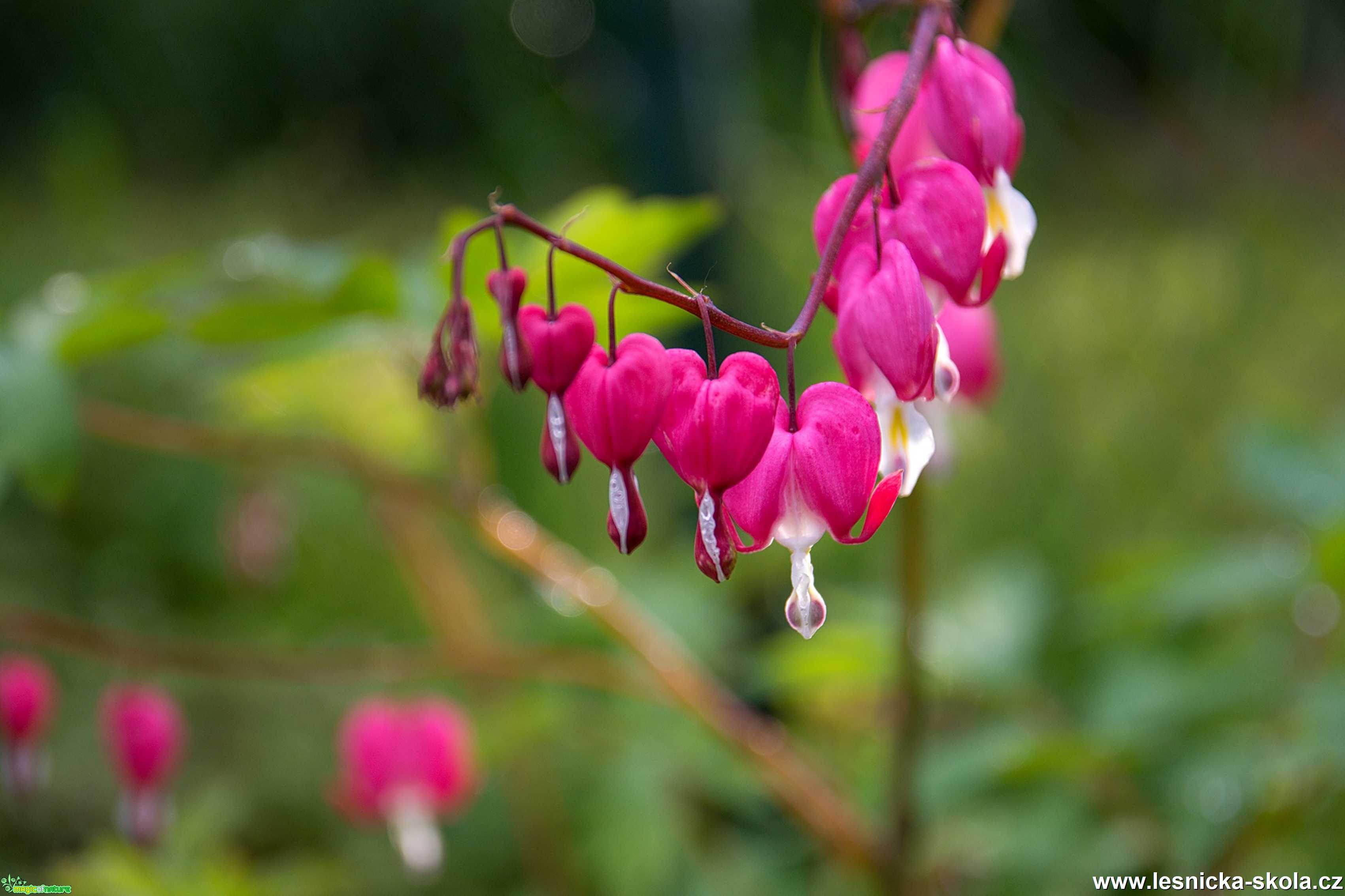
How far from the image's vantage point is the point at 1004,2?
0.78 metres

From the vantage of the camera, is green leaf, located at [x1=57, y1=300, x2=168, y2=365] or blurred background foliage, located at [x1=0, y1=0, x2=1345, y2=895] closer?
green leaf, located at [x1=57, y1=300, x2=168, y2=365]

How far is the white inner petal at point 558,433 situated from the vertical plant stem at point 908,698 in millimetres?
367

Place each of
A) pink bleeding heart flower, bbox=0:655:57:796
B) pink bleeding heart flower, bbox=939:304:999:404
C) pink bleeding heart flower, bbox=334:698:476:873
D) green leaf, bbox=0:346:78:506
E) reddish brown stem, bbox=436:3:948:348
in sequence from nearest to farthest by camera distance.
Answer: reddish brown stem, bbox=436:3:948:348 → green leaf, bbox=0:346:78:506 → pink bleeding heart flower, bbox=939:304:999:404 → pink bleeding heart flower, bbox=0:655:57:796 → pink bleeding heart flower, bbox=334:698:476:873

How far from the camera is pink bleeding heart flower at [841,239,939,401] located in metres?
0.39

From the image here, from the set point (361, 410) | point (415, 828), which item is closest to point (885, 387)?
point (415, 828)

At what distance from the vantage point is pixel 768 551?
164 cm

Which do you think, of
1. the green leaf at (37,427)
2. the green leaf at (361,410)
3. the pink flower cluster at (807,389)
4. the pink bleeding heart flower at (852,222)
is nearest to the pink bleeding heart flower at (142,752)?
the green leaf at (37,427)

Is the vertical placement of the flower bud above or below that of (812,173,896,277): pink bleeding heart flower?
below

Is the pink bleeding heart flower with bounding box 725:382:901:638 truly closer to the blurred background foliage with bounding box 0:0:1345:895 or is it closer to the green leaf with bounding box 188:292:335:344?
the blurred background foliage with bounding box 0:0:1345:895

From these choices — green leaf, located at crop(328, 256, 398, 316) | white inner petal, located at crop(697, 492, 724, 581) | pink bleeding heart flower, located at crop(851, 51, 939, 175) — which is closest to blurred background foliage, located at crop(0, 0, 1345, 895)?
green leaf, located at crop(328, 256, 398, 316)

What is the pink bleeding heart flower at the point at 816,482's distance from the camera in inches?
15.8

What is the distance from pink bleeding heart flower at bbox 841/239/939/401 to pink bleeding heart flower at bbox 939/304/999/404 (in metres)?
0.44

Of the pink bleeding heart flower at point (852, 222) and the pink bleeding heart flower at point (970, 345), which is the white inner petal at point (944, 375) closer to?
the pink bleeding heart flower at point (852, 222)

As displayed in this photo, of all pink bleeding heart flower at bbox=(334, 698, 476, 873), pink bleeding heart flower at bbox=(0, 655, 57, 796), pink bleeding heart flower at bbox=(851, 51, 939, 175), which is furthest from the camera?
pink bleeding heart flower at bbox=(334, 698, 476, 873)
